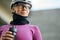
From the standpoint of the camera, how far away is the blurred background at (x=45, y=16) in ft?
9.41

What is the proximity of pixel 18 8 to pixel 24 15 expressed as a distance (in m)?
0.06

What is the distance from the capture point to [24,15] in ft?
3.99

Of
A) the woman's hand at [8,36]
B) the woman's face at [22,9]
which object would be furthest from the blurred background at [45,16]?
the woman's hand at [8,36]

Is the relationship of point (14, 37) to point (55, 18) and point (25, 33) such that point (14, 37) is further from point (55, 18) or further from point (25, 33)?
point (55, 18)

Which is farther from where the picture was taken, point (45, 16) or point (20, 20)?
point (45, 16)

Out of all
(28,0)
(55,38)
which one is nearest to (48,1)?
(55,38)

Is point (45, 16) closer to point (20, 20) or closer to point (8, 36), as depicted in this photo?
point (20, 20)

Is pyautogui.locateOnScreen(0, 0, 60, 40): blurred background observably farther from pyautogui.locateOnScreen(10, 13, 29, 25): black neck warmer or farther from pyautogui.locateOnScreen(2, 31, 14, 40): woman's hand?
pyautogui.locateOnScreen(2, 31, 14, 40): woman's hand

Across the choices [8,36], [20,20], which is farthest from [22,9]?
[8,36]

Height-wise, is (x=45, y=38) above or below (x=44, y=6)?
below

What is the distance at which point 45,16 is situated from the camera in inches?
118

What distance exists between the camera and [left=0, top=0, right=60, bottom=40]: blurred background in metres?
2.87

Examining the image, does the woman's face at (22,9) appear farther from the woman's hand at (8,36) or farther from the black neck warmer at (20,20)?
the woman's hand at (8,36)

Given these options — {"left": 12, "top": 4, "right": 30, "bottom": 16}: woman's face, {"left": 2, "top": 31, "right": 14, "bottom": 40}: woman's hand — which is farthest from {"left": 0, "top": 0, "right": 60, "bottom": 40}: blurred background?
{"left": 2, "top": 31, "right": 14, "bottom": 40}: woman's hand
